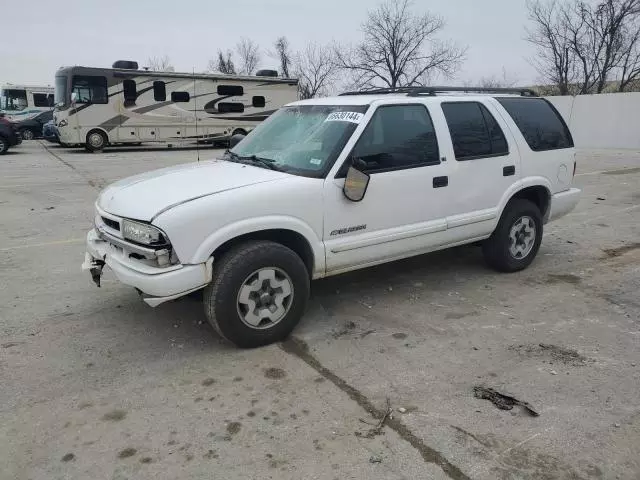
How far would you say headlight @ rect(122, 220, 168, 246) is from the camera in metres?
3.48

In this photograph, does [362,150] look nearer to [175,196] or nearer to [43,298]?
[175,196]

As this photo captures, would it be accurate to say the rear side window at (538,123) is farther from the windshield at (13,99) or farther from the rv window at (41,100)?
the windshield at (13,99)

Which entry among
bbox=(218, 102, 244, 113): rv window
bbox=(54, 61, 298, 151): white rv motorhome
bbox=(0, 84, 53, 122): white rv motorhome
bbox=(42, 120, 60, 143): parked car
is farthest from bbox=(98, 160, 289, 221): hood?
bbox=(0, 84, 53, 122): white rv motorhome

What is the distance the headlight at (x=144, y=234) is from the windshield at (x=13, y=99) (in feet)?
94.3

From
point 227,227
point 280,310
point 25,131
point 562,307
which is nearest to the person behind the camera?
point 227,227

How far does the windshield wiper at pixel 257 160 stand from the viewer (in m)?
4.18

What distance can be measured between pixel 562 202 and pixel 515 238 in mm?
855

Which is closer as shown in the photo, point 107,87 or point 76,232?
point 76,232

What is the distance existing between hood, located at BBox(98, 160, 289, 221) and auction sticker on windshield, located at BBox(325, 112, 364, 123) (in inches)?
28.5

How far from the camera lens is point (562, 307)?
463cm

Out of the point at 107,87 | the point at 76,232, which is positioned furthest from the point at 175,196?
the point at 107,87

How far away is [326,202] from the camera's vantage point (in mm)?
3992

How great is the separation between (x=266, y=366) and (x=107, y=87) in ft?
62.4

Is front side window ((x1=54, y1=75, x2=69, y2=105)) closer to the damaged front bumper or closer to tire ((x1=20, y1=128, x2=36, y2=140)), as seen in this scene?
tire ((x1=20, y1=128, x2=36, y2=140))
